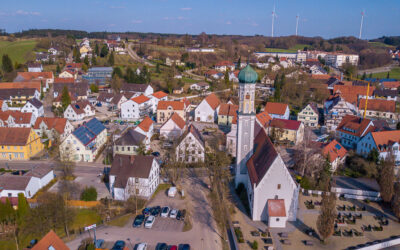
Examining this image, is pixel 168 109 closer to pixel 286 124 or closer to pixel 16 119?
pixel 286 124

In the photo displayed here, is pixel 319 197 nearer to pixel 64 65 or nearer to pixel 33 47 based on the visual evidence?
pixel 64 65

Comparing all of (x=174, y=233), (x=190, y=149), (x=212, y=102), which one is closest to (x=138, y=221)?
(x=174, y=233)

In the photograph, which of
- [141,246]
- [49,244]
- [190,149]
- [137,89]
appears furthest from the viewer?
[137,89]

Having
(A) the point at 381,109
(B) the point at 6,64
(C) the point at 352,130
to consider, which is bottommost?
(C) the point at 352,130

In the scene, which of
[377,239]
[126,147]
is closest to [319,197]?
[377,239]

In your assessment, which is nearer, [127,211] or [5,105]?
[127,211]

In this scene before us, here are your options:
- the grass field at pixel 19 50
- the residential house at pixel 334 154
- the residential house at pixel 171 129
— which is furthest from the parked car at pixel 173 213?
the grass field at pixel 19 50
